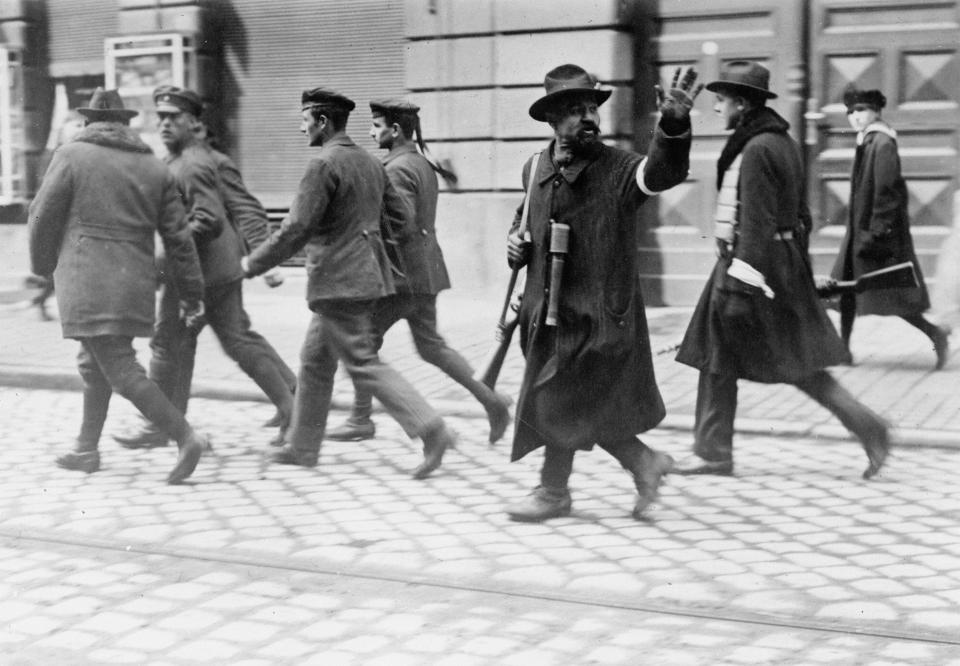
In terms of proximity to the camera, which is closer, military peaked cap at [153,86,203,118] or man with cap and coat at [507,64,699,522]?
man with cap and coat at [507,64,699,522]

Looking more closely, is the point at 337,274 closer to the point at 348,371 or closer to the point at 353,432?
the point at 348,371

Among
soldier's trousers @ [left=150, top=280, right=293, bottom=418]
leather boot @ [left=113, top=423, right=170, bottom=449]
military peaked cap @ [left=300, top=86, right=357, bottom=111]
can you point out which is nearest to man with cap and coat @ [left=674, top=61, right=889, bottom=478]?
military peaked cap @ [left=300, top=86, right=357, bottom=111]

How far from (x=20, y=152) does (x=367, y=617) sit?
1165 cm

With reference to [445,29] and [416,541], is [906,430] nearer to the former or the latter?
[416,541]

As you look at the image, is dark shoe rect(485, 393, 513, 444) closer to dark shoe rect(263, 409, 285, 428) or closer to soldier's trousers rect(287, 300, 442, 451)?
soldier's trousers rect(287, 300, 442, 451)

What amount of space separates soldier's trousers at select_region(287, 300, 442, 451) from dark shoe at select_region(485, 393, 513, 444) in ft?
2.48

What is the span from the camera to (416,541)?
5375mm

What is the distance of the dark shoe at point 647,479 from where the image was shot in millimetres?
5660

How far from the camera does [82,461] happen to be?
22.1 feet

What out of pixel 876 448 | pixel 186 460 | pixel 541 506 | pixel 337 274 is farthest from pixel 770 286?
pixel 186 460

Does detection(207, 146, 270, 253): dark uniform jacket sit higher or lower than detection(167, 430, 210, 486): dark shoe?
higher

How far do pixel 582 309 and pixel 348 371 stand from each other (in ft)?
5.24

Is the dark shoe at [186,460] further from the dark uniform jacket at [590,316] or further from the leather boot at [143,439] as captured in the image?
the dark uniform jacket at [590,316]

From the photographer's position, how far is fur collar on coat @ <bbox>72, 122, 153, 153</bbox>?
6.52 meters
